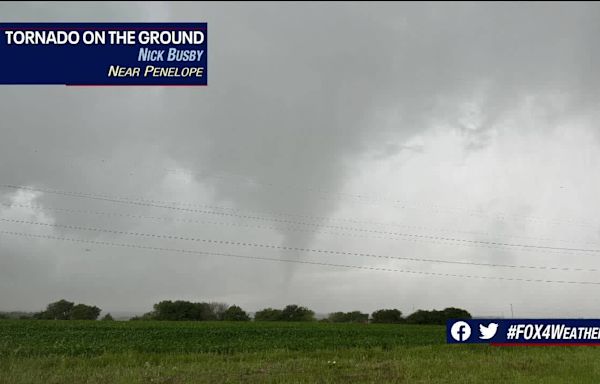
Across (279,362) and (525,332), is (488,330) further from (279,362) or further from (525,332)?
(279,362)

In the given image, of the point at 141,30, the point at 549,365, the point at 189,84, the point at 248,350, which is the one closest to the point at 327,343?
the point at 248,350

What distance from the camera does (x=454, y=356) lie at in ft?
70.3

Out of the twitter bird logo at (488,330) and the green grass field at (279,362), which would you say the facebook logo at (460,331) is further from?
the twitter bird logo at (488,330)

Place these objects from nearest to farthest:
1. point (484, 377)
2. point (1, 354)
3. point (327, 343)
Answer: point (484, 377), point (1, 354), point (327, 343)

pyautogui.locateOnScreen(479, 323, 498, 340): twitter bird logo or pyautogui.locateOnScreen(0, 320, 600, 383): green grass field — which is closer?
pyautogui.locateOnScreen(0, 320, 600, 383): green grass field

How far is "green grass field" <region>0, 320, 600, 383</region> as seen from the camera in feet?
50.8

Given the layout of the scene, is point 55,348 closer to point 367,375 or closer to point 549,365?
point 367,375

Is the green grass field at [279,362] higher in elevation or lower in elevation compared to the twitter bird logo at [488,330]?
lower

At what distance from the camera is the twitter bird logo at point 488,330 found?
78.3ft

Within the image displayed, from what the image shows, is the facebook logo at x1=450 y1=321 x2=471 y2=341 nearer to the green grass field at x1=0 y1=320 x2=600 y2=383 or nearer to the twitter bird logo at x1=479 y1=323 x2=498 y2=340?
the green grass field at x1=0 y1=320 x2=600 y2=383

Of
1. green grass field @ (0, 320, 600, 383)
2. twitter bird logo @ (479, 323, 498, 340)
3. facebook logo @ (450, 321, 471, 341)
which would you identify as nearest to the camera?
green grass field @ (0, 320, 600, 383)

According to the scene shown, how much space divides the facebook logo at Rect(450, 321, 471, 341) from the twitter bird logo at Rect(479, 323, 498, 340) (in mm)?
763

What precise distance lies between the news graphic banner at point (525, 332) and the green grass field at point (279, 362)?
1.62 feet

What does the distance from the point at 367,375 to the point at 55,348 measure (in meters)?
14.7
